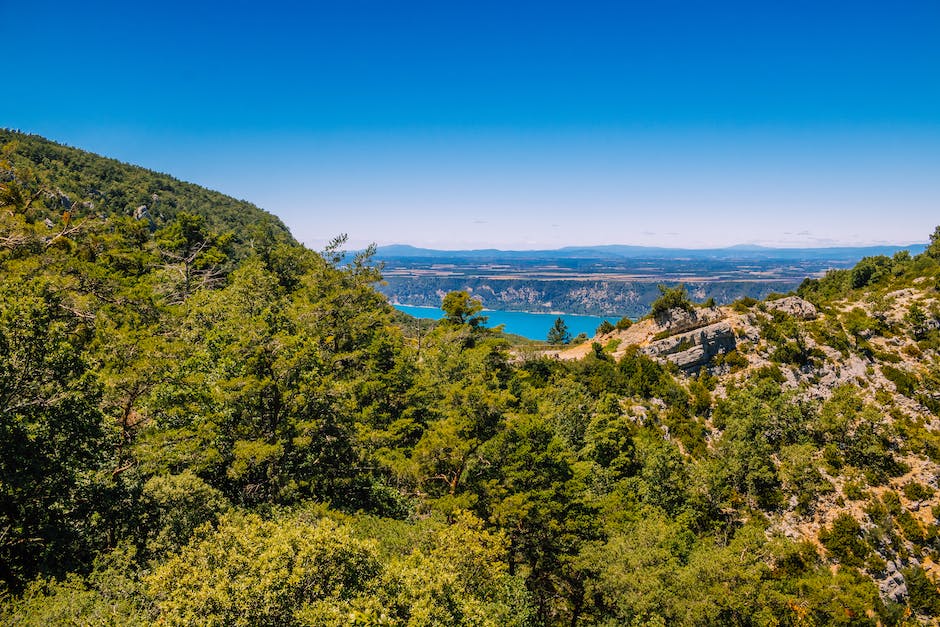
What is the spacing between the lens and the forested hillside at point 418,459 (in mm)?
11945

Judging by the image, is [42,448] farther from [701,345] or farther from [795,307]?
[795,307]

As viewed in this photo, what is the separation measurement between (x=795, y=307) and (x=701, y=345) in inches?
540

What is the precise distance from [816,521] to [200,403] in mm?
39029

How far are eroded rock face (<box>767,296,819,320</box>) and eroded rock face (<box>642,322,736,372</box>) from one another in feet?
26.9

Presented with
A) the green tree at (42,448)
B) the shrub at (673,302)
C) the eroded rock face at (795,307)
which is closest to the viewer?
the green tree at (42,448)

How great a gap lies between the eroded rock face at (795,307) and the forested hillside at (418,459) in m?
0.89

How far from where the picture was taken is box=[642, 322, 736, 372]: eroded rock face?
46312 mm

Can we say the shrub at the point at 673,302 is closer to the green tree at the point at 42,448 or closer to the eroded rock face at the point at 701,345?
the eroded rock face at the point at 701,345

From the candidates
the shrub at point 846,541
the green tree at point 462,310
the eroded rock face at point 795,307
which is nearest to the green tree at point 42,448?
the green tree at point 462,310

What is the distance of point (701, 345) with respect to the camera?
152 ft

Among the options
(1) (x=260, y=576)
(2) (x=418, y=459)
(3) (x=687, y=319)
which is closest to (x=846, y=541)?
(3) (x=687, y=319)

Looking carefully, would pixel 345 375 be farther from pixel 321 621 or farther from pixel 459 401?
pixel 321 621

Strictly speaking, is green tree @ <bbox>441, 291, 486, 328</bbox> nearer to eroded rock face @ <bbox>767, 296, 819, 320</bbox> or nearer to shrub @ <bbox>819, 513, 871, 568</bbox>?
shrub @ <bbox>819, 513, 871, 568</bbox>

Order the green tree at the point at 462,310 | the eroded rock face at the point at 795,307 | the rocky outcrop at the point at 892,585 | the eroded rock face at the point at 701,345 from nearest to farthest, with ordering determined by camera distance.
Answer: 1. the rocky outcrop at the point at 892,585
2. the green tree at the point at 462,310
3. the eroded rock face at the point at 701,345
4. the eroded rock face at the point at 795,307
